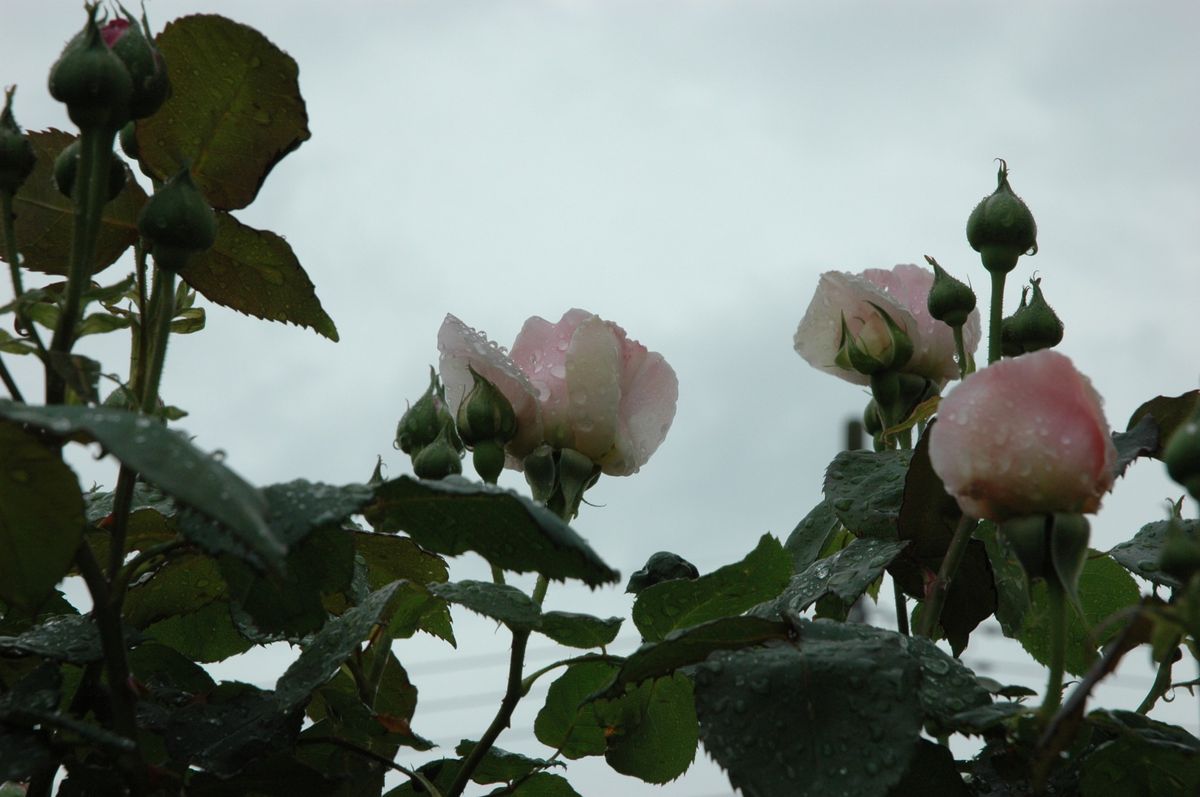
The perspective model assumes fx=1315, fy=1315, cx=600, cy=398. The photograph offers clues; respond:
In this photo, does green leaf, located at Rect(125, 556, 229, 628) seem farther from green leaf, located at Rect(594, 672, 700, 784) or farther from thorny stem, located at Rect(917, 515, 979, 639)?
thorny stem, located at Rect(917, 515, 979, 639)

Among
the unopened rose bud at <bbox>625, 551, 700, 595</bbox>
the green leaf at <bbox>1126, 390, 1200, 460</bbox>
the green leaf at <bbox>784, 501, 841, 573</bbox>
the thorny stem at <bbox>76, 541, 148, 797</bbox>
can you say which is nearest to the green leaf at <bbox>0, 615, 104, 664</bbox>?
the thorny stem at <bbox>76, 541, 148, 797</bbox>

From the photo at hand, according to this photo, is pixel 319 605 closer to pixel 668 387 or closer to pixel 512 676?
pixel 512 676

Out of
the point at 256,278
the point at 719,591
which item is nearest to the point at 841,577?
the point at 719,591

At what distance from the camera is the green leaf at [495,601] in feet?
2.35

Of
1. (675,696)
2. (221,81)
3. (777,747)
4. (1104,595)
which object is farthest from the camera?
(1104,595)

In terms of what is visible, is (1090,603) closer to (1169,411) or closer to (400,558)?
(1169,411)

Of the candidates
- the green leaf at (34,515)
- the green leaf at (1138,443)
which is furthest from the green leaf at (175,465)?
the green leaf at (1138,443)

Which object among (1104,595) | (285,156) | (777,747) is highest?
(285,156)

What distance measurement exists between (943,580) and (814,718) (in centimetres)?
25

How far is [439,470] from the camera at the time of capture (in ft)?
2.97

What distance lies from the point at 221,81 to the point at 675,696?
0.48m

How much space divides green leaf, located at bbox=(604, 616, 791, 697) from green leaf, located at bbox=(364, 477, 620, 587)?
0.18 feet

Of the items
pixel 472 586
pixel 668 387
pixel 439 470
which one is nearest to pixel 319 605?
pixel 472 586

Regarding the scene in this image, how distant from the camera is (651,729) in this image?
89cm
